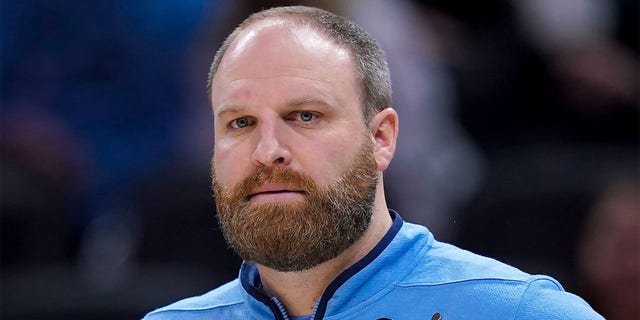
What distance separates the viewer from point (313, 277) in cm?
314

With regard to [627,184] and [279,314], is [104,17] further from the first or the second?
[279,314]

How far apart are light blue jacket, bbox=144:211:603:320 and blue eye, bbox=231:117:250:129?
0.44 m

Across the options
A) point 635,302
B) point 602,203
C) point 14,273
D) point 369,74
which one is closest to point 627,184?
point 602,203

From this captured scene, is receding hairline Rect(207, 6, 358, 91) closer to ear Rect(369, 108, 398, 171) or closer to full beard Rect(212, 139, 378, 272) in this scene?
ear Rect(369, 108, 398, 171)

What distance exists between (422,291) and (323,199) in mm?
341

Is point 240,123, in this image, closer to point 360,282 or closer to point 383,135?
point 383,135

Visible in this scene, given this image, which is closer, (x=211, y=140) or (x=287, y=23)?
(x=287, y=23)

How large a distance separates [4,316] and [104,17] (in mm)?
1736

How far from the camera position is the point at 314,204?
3016 millimetres

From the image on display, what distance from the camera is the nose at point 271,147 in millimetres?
2957

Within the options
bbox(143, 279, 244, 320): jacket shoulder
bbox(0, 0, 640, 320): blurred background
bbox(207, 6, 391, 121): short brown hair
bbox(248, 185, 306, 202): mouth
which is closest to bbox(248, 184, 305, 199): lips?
bbox(248, 185, 306, 202): mouth

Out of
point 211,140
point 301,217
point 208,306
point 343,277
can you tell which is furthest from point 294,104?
point 211,140

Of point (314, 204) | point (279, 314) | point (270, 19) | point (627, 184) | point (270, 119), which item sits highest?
point (270, 19)

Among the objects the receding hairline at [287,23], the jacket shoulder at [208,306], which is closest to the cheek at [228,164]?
the receding hairline at [287,23]
